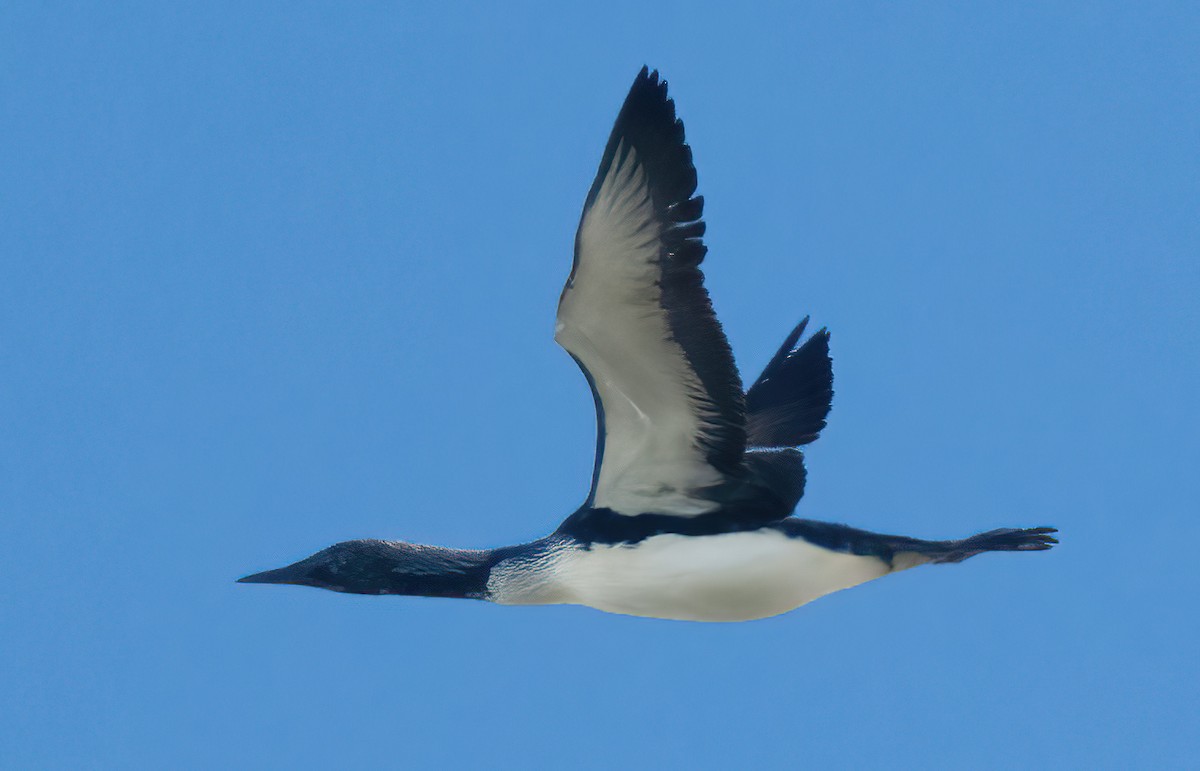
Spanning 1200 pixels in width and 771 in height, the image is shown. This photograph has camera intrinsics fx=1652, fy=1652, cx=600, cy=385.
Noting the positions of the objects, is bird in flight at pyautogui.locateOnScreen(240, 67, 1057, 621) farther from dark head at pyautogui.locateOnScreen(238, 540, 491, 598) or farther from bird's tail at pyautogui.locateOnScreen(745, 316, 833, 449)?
bird's tail at pyautogui.locateOnScreen(745, 316, 833, 449)

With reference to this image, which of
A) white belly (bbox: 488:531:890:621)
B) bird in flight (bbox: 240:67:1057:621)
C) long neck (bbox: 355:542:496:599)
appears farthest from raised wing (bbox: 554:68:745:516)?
long neck (bbox: 355:542:496:599)

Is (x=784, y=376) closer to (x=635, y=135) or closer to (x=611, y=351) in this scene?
(x=611, y=351)

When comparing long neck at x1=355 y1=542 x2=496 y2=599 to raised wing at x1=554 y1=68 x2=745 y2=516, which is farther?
long neck at x1=355 y1=542 x2=496 y2=599

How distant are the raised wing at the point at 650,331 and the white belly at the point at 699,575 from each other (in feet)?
0.84

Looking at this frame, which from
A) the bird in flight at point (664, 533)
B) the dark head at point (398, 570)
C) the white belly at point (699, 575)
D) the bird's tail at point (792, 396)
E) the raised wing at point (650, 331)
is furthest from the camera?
the bird's tail at point (792, 396)

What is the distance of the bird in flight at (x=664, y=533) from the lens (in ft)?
29.5

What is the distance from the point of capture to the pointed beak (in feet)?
33.4

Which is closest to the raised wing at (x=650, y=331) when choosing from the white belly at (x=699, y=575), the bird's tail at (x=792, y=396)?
the white belly at (x=699, y=575)

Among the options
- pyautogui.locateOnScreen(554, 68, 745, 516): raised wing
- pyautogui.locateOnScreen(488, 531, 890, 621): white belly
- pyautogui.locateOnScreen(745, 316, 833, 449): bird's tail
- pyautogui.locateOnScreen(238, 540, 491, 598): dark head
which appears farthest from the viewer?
pyautogui.locateOnScreen(745, 316, 833, 449): bird's tail

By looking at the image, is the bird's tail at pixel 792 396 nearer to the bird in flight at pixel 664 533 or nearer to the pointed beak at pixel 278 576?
the bird in flight at pixel 664 533

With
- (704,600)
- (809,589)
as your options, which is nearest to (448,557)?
(704,600)

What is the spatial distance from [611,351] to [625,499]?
1167 millimetres

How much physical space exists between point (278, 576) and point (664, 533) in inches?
95.4

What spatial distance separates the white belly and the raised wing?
0.84 ft
